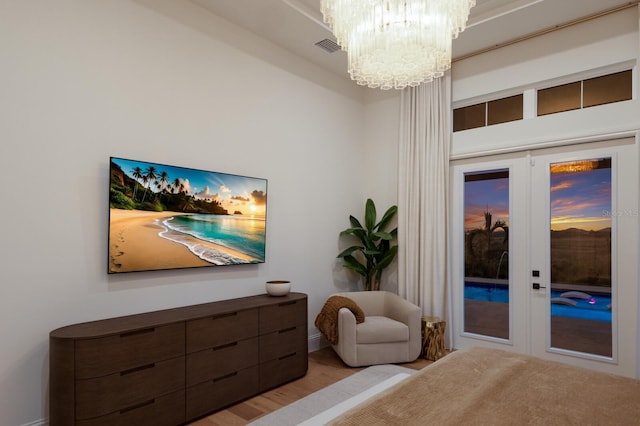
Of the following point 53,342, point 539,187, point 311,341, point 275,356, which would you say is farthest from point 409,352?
point 53,342

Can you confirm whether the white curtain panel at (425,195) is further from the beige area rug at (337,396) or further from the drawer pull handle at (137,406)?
the drawer pull handle at (137,406)

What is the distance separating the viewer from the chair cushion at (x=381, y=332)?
3783 mm

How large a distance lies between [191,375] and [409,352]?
223 cm

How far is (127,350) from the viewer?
2414 millimetres

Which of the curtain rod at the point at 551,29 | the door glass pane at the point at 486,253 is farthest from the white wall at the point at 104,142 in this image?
the curtain rod at the point at 551,29

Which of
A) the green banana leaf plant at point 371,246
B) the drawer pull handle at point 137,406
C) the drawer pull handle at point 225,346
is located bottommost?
the drawer pull handle at point 137,406

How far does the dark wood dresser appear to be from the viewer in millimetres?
2240

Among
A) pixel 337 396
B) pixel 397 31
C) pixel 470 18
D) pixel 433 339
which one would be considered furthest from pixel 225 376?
pixel 470 18

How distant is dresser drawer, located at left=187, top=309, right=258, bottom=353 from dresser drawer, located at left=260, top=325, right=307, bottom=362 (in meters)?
0.17

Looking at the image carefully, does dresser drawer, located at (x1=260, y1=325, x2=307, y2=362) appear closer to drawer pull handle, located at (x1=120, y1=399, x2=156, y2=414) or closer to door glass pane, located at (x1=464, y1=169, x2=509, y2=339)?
drawer pull handle, located at (x1=120, y1=399, x2=156, y2=414)

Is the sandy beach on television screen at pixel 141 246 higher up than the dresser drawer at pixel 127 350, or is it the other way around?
the sandy beach on television screen at pixel 141 246

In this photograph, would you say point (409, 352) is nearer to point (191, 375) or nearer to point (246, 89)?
point (191, 375)

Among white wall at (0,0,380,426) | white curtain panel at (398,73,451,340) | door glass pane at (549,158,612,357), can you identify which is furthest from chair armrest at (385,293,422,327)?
door glass pane at (549,158,612,357)

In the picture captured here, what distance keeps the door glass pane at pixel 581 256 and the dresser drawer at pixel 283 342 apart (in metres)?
2.49
